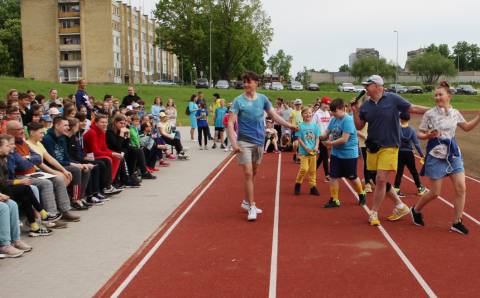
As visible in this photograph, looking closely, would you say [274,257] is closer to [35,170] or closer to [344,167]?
[344,167]

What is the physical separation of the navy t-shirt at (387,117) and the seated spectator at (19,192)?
4.68 m

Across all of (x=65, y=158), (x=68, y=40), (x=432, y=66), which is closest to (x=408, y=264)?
(x=65, y=158)

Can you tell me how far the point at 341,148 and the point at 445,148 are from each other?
206cm

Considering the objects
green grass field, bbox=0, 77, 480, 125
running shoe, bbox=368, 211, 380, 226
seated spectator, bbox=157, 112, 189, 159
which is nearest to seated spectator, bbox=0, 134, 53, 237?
running shoe, bbox=368, 211, 380, 226

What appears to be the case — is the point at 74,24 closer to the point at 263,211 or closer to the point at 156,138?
the point at 156,138

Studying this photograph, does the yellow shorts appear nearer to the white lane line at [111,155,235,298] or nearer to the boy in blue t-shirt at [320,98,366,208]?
the boy in blue t-shirt at [320,98,366,208]

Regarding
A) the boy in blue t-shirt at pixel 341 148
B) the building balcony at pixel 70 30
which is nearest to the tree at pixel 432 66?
the building balcony at pixel 70 30

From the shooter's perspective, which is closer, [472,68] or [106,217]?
[106,217]

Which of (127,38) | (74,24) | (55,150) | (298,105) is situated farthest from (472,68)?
(55,150)

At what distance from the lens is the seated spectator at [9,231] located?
5.96 meters

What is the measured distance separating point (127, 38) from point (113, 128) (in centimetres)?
8220

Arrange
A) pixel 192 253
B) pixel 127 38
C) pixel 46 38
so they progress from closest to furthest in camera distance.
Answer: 1. pixel 192 253
2. pixel 46 38
3. pixel 127 38

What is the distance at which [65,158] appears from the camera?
28.4ft

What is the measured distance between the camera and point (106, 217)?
8.16 m
